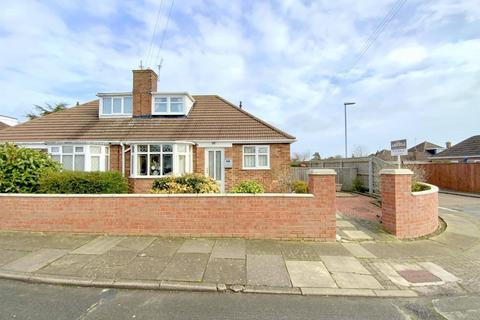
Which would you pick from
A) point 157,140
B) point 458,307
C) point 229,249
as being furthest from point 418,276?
→ point 157,140

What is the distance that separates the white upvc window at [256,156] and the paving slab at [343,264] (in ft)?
28.0

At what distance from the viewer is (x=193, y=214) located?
6.93m

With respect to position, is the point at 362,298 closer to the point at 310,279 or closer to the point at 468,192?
the point at 310,279

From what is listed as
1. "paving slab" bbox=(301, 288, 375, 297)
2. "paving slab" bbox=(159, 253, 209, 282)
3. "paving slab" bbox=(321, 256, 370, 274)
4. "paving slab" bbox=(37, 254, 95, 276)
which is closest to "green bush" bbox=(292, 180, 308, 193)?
"paving slab" bbox=(321, 256, 370, 274)

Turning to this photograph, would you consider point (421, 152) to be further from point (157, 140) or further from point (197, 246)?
point (197, 246)

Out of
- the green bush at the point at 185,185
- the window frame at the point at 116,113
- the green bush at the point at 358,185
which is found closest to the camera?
the green bush at the point at 185,185

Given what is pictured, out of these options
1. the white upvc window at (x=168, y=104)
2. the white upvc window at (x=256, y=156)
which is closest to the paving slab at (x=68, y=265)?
the white upvc window at (x=256, y=156)

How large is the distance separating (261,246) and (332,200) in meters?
2.07

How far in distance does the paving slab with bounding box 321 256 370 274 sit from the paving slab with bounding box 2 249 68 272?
5326 mm

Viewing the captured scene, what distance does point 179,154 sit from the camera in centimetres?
1352

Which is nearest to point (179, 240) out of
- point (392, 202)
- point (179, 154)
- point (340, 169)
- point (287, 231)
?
point (287, 231)

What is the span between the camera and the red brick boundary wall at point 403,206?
7082 mm

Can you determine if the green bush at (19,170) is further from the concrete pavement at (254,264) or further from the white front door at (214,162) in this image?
the white front door at (214,162)

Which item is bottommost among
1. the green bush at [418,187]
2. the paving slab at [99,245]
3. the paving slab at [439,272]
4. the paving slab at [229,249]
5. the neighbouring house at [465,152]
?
the paving slab at [439,272]
